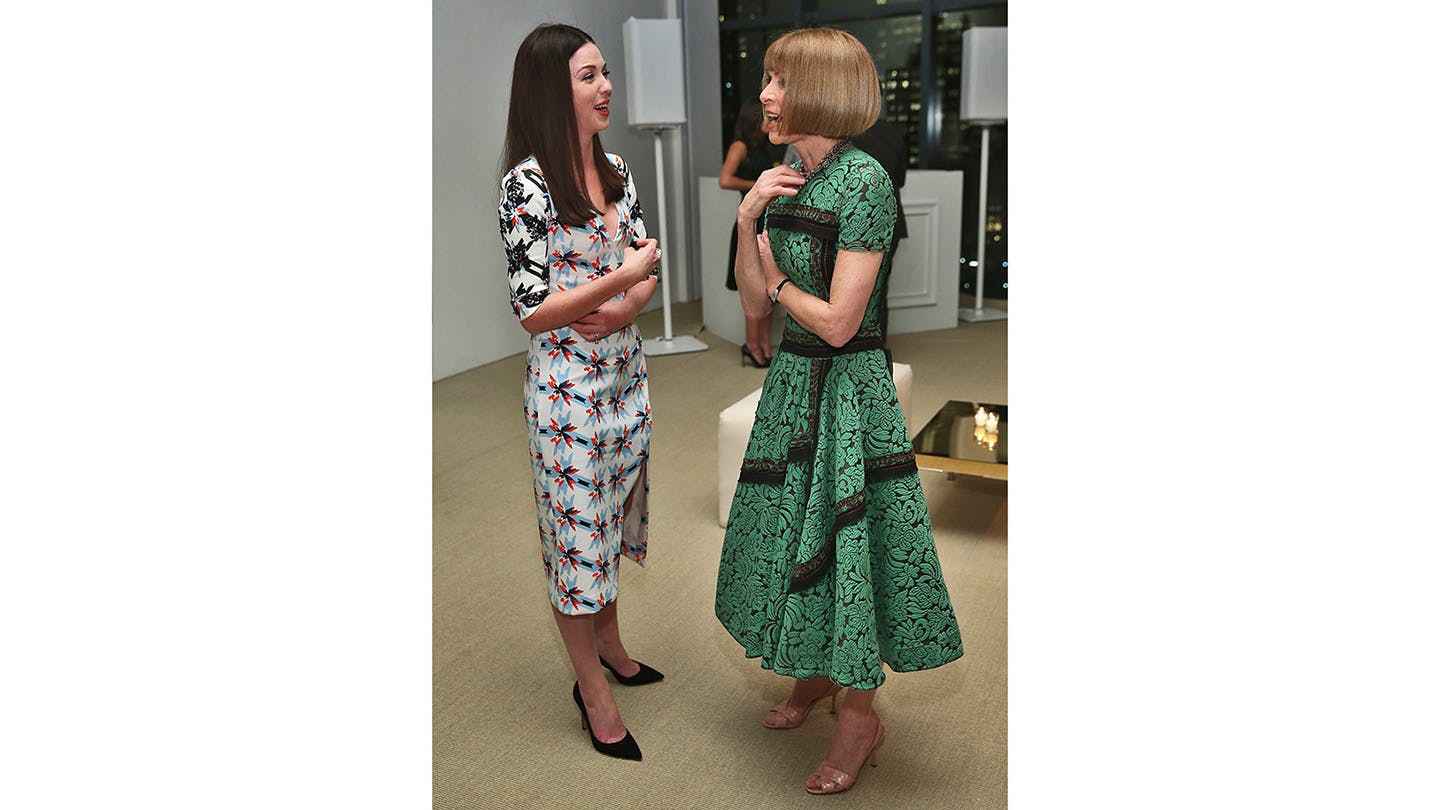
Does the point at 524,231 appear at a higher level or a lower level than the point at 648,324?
higher

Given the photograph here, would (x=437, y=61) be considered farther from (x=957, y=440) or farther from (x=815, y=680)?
(x=815, y=680)

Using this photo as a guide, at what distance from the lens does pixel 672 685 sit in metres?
2.85

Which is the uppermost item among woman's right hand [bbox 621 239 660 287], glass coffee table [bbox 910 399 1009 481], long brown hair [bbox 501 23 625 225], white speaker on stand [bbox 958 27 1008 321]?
white speaker on stand [bbox 958 27 1008 321]

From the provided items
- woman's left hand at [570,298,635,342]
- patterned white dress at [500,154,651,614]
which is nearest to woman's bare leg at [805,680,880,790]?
patterned white dress at [500,154,651,614]

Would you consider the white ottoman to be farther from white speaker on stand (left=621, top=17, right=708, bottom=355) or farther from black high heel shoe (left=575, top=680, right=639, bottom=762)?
white speaker on stand (left=621, top=17, right=708, bottom=355)

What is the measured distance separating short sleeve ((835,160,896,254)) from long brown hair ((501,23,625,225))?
0.56 m

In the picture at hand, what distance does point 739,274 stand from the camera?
2.28m

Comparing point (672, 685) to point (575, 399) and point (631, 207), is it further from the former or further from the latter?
point (631, 207)

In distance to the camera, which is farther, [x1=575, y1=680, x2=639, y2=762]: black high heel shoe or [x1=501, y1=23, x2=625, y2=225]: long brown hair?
[x1=575, y1=680, x2=639, y2=762]: black high heel shoe

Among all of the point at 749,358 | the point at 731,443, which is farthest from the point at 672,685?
the point at 749,358

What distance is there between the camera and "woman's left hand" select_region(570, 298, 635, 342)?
231cm

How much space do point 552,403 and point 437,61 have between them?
4433 millimetres

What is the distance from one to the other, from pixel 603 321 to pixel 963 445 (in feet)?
6.46
